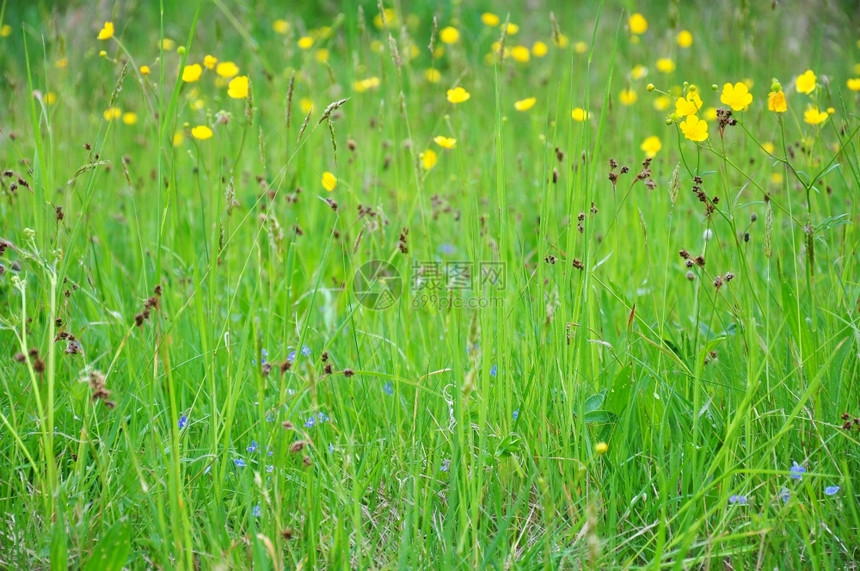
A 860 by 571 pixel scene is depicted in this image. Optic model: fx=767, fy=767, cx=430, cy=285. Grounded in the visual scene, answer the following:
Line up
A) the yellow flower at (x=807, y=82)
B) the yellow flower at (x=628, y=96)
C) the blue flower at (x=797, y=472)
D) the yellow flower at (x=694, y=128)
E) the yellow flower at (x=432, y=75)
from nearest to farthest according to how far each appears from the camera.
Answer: the blue flower at (x=797, y=472)
the yellow flower at (x=694, y=128)
the yellow flower at (x=807, y=82)
the yellow flower at (x=432, y=75)
the yellow flower at (x=628, y=96)

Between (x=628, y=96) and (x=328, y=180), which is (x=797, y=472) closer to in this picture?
(x=328, y=180)

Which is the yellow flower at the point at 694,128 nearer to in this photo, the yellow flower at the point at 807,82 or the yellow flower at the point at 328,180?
the yellow flower at the point at 807,82

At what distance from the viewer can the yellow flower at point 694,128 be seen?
1.73 meters

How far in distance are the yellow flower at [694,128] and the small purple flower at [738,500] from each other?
2.57 ft

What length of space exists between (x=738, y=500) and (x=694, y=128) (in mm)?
827

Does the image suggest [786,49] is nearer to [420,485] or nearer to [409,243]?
[409,243]

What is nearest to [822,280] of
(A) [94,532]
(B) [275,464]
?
(B) [275,464]

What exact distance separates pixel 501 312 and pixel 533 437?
296mm

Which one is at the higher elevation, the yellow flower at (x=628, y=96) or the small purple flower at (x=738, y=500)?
the yellow flower at (x=628, y=96)

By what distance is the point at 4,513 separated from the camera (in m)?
1.49

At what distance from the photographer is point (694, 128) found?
1.75 m

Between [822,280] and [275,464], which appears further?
[822,280]

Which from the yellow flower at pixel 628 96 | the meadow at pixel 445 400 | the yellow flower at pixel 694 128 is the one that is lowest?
the meadow at pixel 445 400

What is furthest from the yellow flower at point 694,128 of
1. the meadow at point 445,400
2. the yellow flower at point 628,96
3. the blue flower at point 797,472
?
the yellow flower at point 628,96
